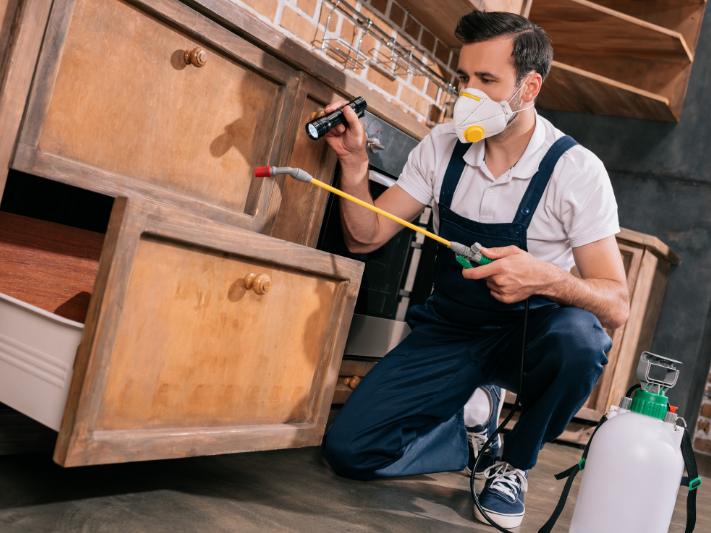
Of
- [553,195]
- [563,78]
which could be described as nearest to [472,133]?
[553,195]

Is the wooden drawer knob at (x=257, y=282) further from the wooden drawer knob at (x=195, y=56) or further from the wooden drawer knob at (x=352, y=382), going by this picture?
the wooden drawer knob at (x=352, y=382)

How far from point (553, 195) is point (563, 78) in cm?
180

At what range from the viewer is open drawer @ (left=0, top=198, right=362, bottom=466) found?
0.86 metres

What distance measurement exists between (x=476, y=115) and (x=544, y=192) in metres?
0.24

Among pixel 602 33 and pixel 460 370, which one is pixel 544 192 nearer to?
pixel 460 370

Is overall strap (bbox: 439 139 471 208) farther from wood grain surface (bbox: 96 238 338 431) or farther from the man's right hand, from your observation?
wood grain surface (bbox: 96 238 338 431)

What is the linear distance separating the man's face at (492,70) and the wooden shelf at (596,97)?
1.50 m

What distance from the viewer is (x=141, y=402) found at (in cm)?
95

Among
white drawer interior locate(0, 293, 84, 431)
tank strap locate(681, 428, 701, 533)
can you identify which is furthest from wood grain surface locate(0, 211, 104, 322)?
tank strap locate(681, 428, 701, 533)

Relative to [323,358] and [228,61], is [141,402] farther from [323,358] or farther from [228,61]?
[228,61]

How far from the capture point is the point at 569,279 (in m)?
1.39

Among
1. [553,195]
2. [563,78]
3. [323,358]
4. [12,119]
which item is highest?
[563,78]

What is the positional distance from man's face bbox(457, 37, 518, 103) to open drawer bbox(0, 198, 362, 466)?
0.58 meters

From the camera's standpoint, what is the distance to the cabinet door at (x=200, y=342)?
0.86 metres
